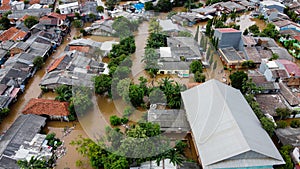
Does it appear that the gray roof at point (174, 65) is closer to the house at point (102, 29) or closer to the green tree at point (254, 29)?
the house at point (102, 29)

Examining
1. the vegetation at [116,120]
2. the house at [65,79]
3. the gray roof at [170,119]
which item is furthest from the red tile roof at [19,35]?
the gray roof at [170,119]

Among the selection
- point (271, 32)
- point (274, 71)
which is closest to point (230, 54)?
point (274, 71)

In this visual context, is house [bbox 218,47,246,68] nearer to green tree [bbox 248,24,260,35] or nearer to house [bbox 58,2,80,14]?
green tree [bbox 248,24,260,35]

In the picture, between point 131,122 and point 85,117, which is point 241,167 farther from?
point 85,117

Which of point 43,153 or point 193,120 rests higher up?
point 193,120

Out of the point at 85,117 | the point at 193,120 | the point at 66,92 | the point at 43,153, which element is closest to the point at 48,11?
the point at 66,92
